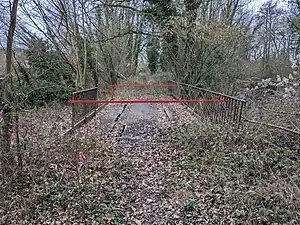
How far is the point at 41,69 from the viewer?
13172 mm

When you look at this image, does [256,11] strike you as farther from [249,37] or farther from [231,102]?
[231,102]

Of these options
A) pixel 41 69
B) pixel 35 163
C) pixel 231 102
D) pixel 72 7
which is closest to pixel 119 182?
pixel 35 163

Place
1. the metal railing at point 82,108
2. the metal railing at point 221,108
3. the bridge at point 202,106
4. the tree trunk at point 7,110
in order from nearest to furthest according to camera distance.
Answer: the tree trunk at point 7,110, the metal railing at point 221,108, the bridge at point 202,106, the metal railing at point 82,108

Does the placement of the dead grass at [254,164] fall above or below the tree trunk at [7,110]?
below

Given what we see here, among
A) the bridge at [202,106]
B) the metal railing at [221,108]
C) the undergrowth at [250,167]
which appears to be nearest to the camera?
the undergrowth at [250,167]

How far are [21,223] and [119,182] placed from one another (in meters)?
1.65

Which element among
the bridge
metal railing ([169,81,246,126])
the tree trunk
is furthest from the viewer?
the bridge

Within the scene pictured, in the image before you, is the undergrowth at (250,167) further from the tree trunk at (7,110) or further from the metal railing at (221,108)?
the tree trunk at (7,110)

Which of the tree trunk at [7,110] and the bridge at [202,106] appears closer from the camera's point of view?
the tree trunk at [7,110]

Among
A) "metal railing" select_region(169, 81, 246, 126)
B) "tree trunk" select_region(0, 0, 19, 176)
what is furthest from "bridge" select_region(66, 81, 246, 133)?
"tree trunk" select_region(0, 0, 19, 176)

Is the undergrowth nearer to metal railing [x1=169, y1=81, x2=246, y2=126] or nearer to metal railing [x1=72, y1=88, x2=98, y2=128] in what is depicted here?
metal railing [x1=169, y1=81, x2=246, y2=126]

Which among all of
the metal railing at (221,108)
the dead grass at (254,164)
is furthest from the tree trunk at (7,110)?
the metal railing at (221,108)

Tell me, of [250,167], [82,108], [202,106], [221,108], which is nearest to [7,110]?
[250,167]

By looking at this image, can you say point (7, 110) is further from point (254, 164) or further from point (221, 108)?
point (221, 108)
